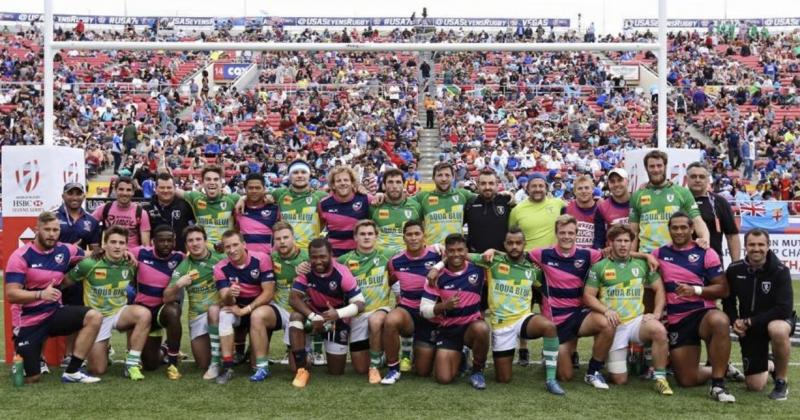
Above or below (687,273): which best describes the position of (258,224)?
above

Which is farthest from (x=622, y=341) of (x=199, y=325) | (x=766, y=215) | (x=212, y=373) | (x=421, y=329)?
(x=766, y=215)

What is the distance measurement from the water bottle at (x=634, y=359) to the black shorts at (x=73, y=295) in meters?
4.77

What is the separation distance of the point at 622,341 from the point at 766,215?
10748 millimetres

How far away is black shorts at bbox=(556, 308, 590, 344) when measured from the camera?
7.63 metres

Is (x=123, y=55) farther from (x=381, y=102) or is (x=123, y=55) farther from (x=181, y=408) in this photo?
(x=181, y=408)

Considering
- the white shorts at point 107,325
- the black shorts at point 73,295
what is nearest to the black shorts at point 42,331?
the white shorts at point 107,325

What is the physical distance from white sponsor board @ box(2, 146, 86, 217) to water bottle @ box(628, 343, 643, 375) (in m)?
5.14

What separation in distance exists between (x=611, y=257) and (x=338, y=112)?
19.8 m

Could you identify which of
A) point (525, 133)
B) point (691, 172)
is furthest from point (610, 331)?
point (525, 133)

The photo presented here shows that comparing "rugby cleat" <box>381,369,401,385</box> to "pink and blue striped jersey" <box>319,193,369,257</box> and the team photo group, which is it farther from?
"pink and blue striped jersey" <box>319,193,369,257</box>

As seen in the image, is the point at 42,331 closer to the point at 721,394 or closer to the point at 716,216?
the point at 721,394

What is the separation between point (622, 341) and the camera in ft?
24.6

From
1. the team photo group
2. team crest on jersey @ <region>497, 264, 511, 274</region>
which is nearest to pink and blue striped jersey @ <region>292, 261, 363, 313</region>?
the team photo group

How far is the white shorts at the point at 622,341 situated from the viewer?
750 centimetres
